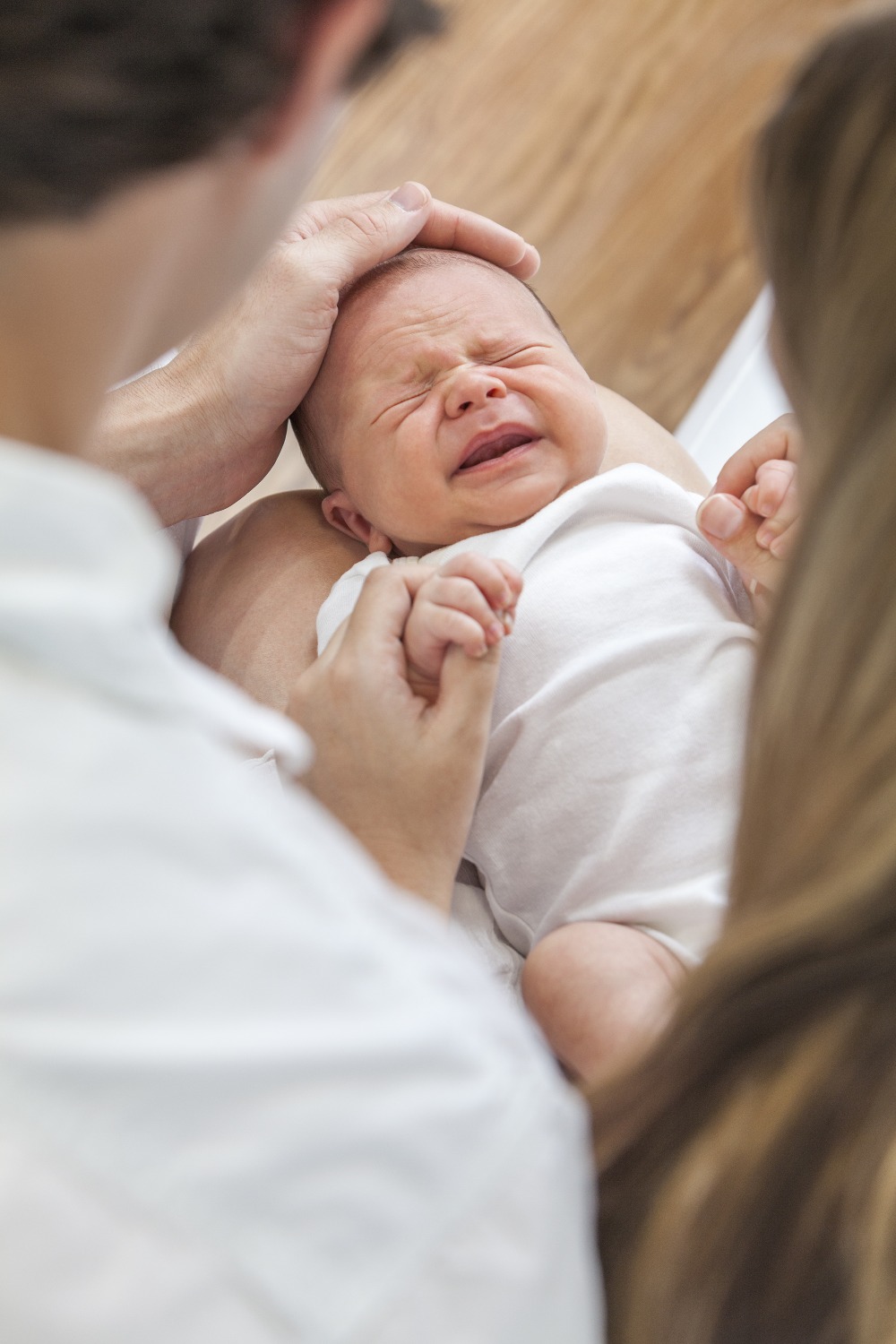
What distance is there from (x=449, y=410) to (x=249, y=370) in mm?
203

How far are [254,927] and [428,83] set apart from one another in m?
2.10

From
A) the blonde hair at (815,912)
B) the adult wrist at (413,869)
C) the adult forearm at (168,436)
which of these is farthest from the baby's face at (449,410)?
the blonde hair at (815,912)

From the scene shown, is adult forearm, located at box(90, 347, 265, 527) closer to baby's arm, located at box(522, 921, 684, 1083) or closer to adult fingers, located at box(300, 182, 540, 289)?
adult fingers, located at box(300, 182, 540, 289)

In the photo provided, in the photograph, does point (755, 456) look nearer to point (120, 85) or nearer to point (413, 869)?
point (413, 869)

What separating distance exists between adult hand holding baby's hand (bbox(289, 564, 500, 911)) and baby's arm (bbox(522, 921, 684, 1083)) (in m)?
0.09

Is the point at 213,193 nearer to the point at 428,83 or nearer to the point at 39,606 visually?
the point at 39,606

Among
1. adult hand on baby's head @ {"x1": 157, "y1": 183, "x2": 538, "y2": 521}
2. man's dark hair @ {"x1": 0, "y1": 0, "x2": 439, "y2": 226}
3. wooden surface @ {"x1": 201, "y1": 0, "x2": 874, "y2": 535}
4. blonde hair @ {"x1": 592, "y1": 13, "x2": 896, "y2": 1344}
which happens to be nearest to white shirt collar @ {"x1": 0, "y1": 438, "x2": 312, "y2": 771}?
man's dark hair @ {"x1": 0, "y1": 0, "x2": 439, "y2": 226}

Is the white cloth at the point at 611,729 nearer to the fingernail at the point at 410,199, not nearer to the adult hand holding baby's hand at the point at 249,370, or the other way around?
the adult hand holding baby's hand at the point at 249,370

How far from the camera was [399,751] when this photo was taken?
92 centimetres

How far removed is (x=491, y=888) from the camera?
3.56ft

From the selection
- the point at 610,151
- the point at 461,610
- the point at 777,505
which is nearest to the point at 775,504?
the point at 777,505

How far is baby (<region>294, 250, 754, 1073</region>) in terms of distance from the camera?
945mm

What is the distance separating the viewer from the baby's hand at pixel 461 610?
3.02 feet

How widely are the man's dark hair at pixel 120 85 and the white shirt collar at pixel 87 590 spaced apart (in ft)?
0.33
